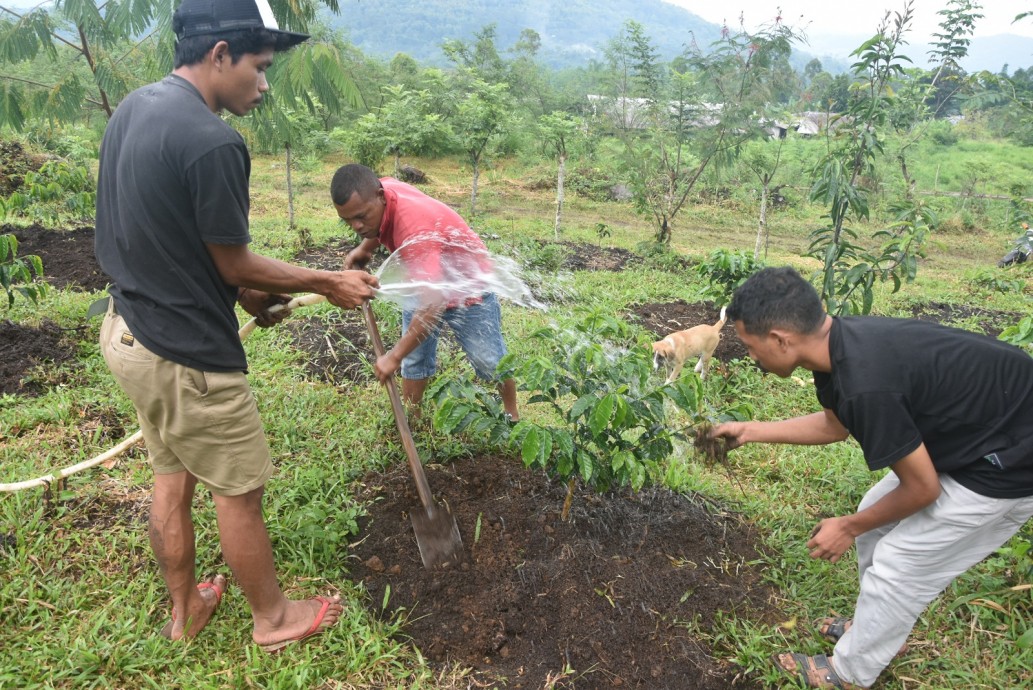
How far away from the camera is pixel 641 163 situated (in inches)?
420

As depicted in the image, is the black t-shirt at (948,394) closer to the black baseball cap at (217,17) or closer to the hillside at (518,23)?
the black baseball cap at (217,17)

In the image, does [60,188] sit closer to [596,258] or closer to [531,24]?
[596,258]

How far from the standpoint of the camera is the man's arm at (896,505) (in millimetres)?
1933

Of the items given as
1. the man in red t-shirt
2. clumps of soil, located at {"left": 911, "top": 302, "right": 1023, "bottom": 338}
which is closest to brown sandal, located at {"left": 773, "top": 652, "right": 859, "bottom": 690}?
the man in red t-shirt

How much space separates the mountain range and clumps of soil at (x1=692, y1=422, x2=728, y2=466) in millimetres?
64262

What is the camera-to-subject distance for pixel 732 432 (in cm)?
246

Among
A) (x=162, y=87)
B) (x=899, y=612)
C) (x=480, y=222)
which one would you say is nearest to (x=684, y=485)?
(x=899, y=612)

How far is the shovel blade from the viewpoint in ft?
9.22

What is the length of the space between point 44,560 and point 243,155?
7.00ft

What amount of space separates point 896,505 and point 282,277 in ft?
7.10

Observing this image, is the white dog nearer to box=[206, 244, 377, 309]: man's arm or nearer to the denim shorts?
the denim shorts

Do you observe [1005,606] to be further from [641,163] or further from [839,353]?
[641,163]

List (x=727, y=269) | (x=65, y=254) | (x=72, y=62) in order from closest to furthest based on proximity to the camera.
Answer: (x=72, y=62) → (x=727, y=269) → (x=65, y=254)

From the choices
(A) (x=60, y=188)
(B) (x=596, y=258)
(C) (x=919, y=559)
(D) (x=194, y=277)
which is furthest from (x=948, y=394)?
(B) (x=596, y=258)
